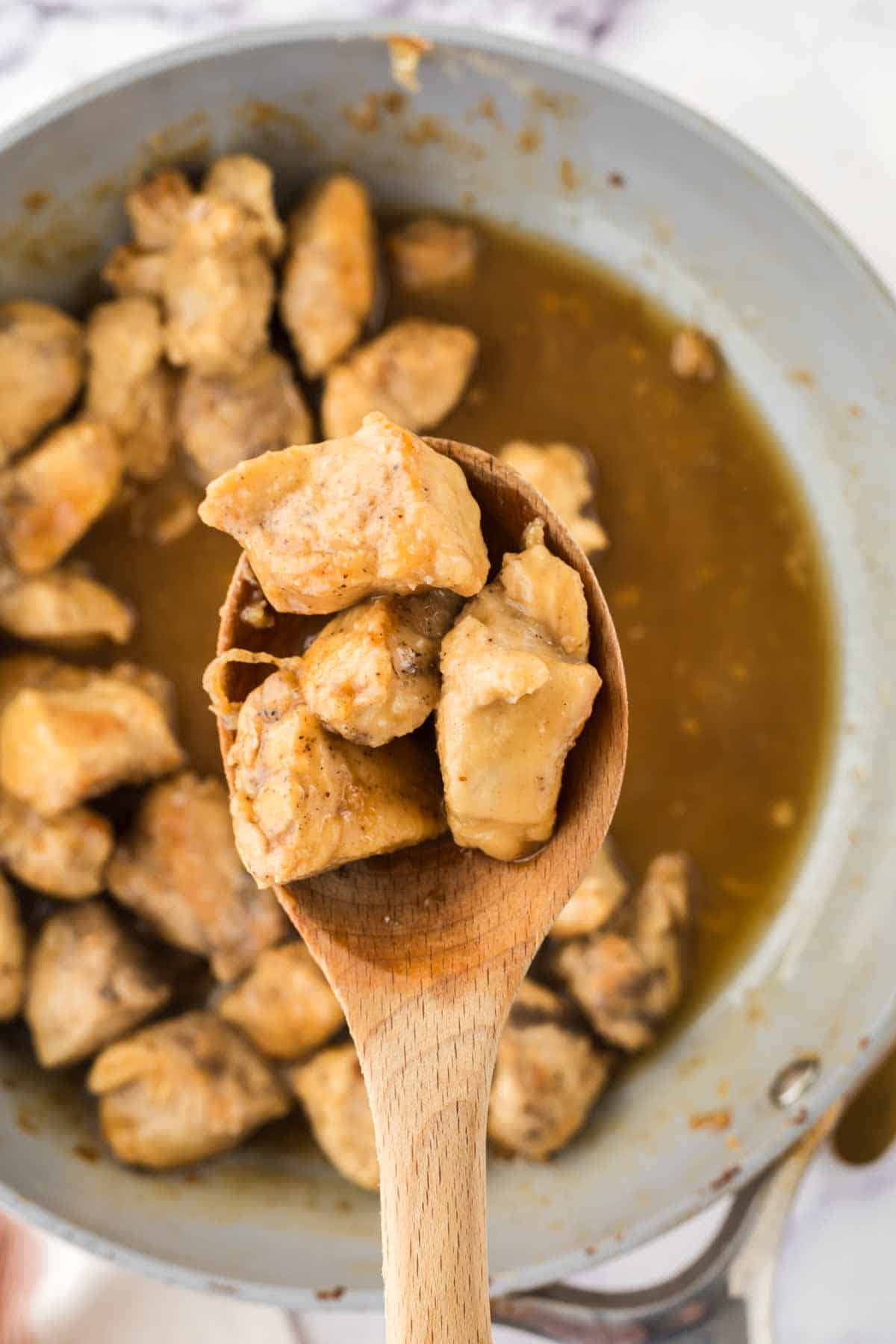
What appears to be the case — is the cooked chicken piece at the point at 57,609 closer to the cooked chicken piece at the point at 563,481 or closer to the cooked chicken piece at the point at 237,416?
the cooked chicken piece at the point at 237,416

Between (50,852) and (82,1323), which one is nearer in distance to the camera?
(50,852)

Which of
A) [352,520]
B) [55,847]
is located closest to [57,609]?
[55,847]

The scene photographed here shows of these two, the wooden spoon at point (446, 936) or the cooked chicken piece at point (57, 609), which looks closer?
the wooden spoon at point (446, 936)

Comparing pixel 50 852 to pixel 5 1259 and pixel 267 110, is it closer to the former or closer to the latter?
pixel 5 1259

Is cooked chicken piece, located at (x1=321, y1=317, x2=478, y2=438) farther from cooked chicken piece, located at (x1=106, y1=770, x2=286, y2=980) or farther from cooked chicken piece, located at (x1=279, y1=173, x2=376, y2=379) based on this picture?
cooked chicken piece, located at (x1=106, y1=770, x2=286, y2=980)

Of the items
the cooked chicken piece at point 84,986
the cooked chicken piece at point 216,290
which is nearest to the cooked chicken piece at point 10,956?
the cooked chicken piece at point 84,986

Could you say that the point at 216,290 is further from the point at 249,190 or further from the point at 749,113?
the point at 749,113

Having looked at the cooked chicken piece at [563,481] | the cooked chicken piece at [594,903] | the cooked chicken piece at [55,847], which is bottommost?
the cooked chicken piece at [55,847]

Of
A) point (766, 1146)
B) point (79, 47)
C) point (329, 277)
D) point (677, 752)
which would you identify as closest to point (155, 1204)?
point (766, 1146)
